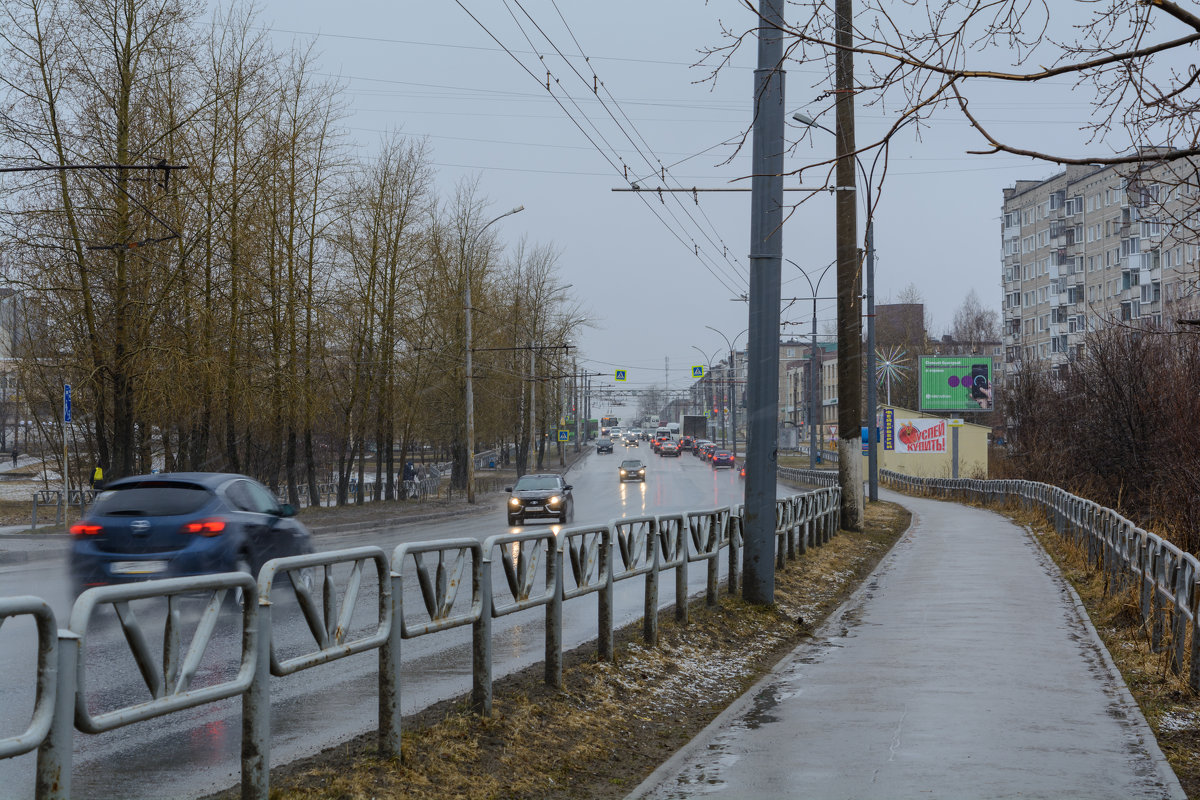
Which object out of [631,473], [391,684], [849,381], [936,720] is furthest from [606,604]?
[631,473]

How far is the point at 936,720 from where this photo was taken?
8.46 metres

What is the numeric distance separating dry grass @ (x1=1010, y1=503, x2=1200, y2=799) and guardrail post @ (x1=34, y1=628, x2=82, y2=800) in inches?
219

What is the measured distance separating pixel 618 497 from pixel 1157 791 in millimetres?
45128

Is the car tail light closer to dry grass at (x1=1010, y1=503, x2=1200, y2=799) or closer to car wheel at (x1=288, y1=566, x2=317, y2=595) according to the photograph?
car wheel at (x1=288, y1=566, x2=317, y2=595)

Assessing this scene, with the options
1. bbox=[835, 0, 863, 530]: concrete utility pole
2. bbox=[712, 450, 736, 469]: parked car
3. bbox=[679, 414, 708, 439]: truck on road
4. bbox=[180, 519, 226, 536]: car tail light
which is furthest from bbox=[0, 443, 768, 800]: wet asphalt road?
bbox=[679, 414, 708, 439]: truck on road

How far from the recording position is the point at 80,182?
93.8 feet

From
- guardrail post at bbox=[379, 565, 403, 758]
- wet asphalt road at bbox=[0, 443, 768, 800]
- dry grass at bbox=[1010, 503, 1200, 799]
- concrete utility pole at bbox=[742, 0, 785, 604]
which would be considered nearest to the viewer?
wet asphalt road at bbox=[0, 443, 768, 800]

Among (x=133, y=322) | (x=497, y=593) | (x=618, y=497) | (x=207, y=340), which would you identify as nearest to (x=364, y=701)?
(x=497, y=593)

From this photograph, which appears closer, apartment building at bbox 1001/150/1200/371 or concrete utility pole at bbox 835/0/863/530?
concrete utility pole at bbox 835/0/863/530

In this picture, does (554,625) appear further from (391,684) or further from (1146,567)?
(1146,567)

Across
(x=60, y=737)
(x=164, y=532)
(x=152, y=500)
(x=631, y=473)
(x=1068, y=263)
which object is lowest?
(x=631, y=473)

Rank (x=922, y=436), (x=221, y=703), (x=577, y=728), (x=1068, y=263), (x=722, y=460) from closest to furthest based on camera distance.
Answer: (x=577, y=728) → (x=221, y=703) → (x=922, y=436) → (x=722, y=460) → (x=1068, y=263)

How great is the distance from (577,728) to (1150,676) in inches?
210

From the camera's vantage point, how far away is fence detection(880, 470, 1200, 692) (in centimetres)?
976
